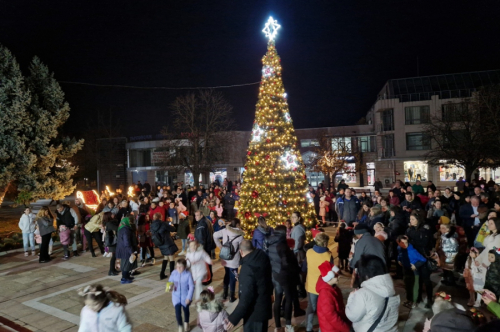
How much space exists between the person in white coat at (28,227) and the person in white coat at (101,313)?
370 inches

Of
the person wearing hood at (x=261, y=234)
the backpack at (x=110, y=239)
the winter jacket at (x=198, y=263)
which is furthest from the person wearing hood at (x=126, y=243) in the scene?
the person wearing hood at (x=261, y=234)

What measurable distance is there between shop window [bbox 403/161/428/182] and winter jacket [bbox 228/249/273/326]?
120 ft

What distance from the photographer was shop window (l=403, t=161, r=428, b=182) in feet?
119

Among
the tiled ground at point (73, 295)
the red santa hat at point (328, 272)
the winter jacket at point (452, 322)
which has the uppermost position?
the winter jacket at point (452, 322)

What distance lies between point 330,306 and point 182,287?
8.27ft

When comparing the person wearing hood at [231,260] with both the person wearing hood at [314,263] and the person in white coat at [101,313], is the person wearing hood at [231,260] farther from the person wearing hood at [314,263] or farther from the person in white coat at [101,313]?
the person in white coat at [101,313]

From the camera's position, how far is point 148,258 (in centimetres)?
1040

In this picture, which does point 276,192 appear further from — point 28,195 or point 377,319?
point 28,195

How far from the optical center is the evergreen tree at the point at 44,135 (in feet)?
49.1

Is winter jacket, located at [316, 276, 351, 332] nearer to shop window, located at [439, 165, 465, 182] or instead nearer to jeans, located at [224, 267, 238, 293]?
jeans, located at [224, 267, 238, 293]

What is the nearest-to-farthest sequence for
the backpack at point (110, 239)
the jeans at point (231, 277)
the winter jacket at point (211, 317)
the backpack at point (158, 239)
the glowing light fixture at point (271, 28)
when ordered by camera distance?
the winter jacket at point (211, 317) → the jeans at point (231, 277) → the backpack at point (158, 239) → the backpack at point (110, 239) → the glowing light fixture at point (271, 28)

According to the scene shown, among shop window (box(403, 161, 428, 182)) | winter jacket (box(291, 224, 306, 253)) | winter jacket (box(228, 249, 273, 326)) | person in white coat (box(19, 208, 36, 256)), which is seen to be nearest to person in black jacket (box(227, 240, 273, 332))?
winter jacket (box(228, 249, 273, 326))

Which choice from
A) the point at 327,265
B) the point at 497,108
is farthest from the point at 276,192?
the point at 497,108

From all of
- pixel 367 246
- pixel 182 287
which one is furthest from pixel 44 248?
pixel 367 246
